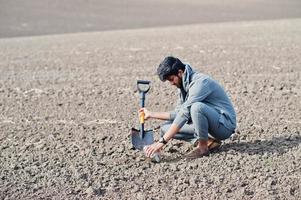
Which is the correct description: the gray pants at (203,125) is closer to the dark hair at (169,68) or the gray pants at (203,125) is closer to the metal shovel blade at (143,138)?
the metal shovel blade at (143,138)

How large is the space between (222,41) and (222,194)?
1027 cm

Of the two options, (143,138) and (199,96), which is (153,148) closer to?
(143,138)

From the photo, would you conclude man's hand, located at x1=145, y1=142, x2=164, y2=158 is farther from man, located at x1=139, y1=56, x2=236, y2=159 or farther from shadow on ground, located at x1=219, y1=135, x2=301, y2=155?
shadow on ground, located at x1=219, y1=135, x2=301, y2=155

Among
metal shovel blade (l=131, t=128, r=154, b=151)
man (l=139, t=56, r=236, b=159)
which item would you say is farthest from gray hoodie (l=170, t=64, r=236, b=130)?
metal shovel blade (l=131, t=128, r=154, b=151)

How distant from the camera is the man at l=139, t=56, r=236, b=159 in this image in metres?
5.47

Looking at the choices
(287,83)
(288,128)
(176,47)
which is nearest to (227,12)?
(176,47)

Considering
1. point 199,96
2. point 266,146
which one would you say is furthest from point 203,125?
point 266,146

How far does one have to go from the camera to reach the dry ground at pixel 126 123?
17.7 feet

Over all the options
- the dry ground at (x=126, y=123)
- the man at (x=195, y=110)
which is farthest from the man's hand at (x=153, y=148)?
the dry ground at (x=126, y=123)

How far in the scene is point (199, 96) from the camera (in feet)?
18.2

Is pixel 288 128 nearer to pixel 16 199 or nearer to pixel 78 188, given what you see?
pixel 78 188

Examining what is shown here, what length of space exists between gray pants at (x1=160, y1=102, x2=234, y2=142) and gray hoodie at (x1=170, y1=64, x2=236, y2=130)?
4 centimetres

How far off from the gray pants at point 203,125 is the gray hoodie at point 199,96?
44 mm

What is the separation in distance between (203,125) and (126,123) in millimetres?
2025
